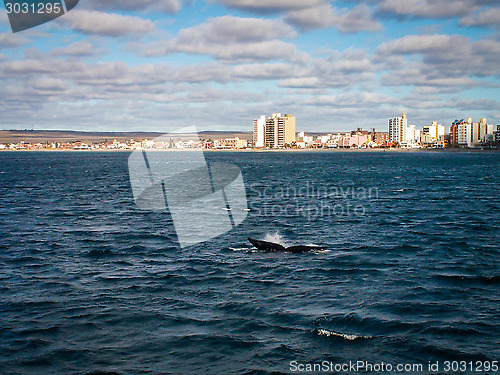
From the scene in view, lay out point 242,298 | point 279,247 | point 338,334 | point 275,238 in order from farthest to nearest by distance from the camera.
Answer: point 275,238 < point 279,247 < point 242,298 < point 338,334

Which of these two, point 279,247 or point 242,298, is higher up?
point 279,247

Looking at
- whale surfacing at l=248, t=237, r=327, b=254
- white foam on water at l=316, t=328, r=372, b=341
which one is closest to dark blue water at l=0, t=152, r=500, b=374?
white foam on water at l=316, t=328, r=372, b=341

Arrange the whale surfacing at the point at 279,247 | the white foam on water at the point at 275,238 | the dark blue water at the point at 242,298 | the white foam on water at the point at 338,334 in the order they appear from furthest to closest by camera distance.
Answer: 1. the white foam on water at the point at 275,238
2. the whale surfacing at the point at 279,247
3. the white foam on water at the point at 338,334
4. the dark blue water at the point at 242,298

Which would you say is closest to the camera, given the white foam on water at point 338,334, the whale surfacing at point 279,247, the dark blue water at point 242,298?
the dark blue water at point 242,298

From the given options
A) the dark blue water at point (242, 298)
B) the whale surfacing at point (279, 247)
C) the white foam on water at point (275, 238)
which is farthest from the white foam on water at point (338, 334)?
the white foam on water at point (275, 238)

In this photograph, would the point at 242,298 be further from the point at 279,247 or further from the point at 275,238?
the point at 275,238

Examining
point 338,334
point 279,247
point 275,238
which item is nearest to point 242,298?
point 338,334

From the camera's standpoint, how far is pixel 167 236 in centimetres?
3969

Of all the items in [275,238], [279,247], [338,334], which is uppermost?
[279,247]

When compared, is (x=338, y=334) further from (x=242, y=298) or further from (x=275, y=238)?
(x=275, y=238)

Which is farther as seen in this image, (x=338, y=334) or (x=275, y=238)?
(x=275, y=238)

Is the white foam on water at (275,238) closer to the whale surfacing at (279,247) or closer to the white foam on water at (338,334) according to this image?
the whale surfacing at (279,247)

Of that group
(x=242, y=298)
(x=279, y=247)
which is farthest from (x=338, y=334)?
(x=279, y=247)

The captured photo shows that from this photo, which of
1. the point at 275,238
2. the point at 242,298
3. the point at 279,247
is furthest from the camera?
the point at 275,238
